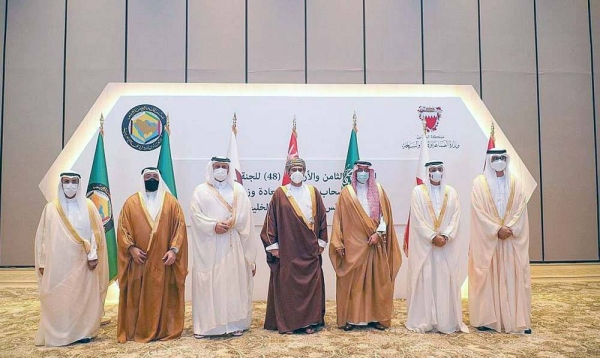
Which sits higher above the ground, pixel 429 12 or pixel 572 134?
pixel 429 12

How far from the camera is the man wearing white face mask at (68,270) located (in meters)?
3.51

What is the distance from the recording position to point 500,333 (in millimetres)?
3781

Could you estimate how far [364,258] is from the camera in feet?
12.9

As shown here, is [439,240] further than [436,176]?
No

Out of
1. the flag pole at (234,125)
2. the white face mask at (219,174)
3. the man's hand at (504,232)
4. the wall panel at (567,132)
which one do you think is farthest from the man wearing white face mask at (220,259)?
the wall panel at (567,132)

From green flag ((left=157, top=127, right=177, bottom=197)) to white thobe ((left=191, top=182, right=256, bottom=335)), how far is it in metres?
1.10

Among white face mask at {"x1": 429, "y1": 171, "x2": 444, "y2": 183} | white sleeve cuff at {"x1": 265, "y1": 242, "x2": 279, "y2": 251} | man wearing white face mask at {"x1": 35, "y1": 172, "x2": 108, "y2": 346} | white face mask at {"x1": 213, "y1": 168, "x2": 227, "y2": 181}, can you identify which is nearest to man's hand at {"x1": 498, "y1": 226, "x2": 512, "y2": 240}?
white face mask at {"x1": 429, "y1": 171, "x2": 444, "y2": 183}

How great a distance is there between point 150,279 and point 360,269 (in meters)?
1.87

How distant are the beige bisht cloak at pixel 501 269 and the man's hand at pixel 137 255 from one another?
9.88 feet

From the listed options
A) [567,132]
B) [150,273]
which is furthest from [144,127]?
[567,132]

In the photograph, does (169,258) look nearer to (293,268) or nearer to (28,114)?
(293,268)

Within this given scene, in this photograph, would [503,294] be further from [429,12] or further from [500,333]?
[429,12]

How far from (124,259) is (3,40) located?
15.4 ft

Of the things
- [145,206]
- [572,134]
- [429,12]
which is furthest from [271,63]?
[572,134]
